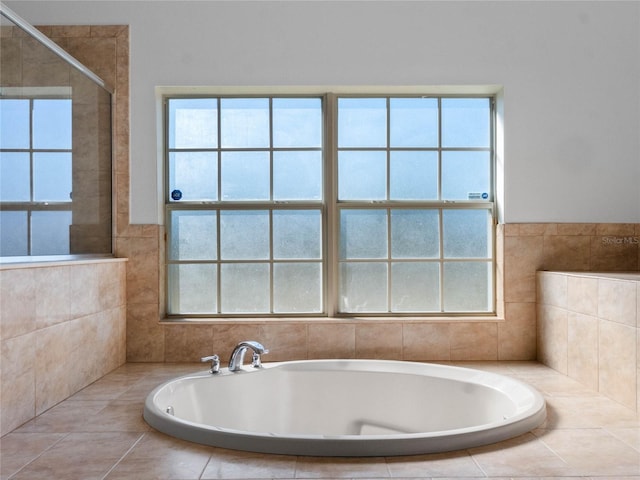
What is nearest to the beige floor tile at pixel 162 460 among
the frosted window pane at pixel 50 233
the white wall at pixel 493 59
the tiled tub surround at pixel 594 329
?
the frosted window pane at pixel 50 233

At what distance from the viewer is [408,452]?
5.95 ft

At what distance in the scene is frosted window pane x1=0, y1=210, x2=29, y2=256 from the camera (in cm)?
222

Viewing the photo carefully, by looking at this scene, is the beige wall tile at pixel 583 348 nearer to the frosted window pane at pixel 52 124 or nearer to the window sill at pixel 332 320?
the window sill at pixel 332 320

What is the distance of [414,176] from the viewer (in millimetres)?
3514

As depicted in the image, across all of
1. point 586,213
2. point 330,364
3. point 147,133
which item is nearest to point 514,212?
point 586,213

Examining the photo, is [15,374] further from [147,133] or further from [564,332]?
[564,332]

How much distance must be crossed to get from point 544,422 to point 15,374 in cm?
202

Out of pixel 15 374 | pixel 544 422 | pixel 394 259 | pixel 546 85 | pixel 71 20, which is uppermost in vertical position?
pixel 71 20

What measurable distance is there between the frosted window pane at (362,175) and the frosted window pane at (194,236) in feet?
2.72

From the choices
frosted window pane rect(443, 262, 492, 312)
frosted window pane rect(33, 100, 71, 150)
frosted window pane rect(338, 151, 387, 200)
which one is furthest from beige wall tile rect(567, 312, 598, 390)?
frosted window pane rect(33, 100, 71, 150)

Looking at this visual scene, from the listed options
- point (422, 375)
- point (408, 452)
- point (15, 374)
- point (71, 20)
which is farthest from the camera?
point (71, 20)

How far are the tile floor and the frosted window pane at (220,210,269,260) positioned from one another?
4.35 feet

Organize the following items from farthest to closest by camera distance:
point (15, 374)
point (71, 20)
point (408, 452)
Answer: point (71, 20) → point (15, 374) → point (408, 452)

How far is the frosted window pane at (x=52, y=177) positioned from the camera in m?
2.53
